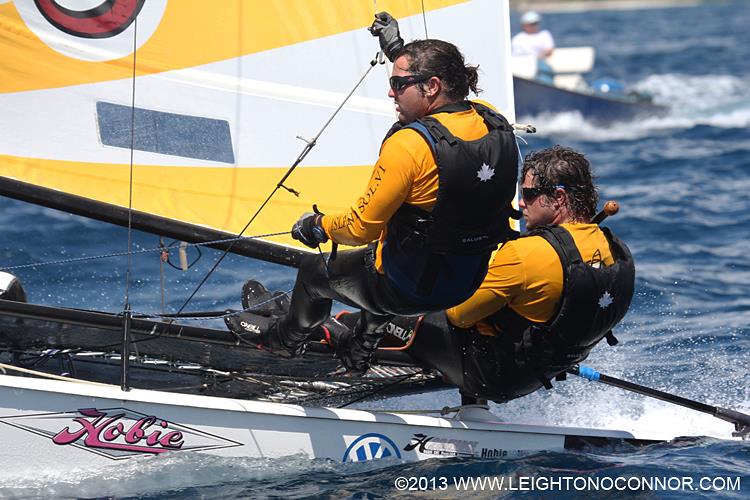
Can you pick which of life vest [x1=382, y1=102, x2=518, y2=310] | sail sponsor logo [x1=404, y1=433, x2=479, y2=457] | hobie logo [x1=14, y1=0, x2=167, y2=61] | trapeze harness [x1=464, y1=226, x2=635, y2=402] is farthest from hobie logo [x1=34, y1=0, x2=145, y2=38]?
sail sponsor logo [x1=404, y1=433, x2=479, y2=457]

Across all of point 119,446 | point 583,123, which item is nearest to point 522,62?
point 583,123

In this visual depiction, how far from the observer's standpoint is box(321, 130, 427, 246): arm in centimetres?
296

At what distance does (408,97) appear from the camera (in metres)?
3.10

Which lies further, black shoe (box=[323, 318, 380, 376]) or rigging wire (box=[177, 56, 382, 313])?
rigging wire (box=[177, 56, 382, 313])

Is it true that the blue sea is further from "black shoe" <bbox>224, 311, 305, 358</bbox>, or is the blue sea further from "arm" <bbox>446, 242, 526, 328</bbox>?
"arm" <bbox>446, 242, 526, 328</bbox>

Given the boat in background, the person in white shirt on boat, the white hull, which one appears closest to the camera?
the white hull

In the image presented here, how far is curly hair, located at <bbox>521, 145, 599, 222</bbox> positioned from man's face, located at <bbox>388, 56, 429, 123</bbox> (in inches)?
19.6

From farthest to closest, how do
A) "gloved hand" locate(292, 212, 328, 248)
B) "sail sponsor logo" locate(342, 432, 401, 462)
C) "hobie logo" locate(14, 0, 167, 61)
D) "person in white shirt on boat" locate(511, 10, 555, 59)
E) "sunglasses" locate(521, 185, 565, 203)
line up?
"person in white shirt on boat" locate(511, 10, 555, 59)
"hobie logo" locate(14, 0, 167, 61)
"sail sponsor logo" locate(342, 432, 401, 462)
"sunglasses" locate(521, 185, 565, 203)
"gloved hand" locate(292, 212, 328, 248)

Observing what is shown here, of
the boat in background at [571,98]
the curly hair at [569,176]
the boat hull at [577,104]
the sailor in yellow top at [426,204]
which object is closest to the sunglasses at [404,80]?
the sailor in yellow top at [426,204]

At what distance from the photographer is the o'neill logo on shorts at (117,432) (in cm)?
332

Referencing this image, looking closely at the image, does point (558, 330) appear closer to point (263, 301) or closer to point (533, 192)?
point (533, 192)

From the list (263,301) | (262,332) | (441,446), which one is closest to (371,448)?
(441,446)

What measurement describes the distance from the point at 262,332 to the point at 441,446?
0.71m

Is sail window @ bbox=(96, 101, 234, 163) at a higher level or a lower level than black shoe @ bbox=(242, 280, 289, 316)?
higher
